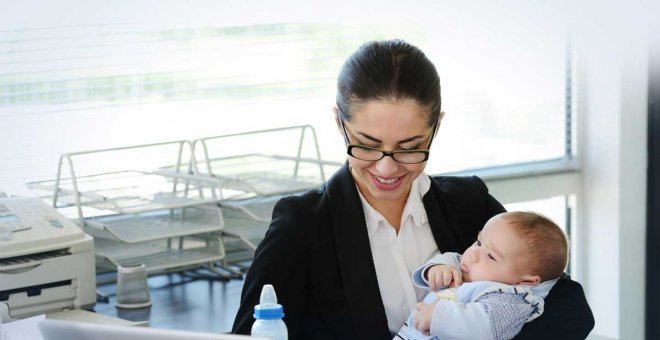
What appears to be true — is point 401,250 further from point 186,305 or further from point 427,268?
point 186,305

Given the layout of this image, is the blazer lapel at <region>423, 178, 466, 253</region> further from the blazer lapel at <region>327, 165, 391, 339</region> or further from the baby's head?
the blazer lapel at <region>327, 165, 391, 339</region>

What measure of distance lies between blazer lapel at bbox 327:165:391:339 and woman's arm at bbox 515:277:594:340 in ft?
0.92

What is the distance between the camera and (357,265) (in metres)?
2.10

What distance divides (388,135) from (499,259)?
36 centimetres

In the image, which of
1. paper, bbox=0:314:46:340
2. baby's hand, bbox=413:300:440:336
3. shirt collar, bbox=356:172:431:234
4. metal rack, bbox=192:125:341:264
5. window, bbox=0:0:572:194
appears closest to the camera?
baby's hand, bbox=413:300:440:336

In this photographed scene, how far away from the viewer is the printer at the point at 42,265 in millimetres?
2641

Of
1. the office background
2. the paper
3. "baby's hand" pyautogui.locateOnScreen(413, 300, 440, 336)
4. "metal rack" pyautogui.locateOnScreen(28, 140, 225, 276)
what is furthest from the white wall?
the paper

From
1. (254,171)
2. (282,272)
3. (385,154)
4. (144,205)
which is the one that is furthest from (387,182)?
(254,171)

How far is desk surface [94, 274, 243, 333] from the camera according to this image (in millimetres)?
2734

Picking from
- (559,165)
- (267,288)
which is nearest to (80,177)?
(267,288)

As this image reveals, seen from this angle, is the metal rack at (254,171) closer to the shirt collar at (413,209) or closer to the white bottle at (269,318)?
the shirt collar at (413,209)

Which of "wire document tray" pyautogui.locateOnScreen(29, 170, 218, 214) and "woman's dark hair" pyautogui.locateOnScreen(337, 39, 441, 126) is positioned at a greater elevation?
"woman's dark hair" pyautogui.locateOnScreen(337, 39, 441, 126)

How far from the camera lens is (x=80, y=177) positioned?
3246 mm

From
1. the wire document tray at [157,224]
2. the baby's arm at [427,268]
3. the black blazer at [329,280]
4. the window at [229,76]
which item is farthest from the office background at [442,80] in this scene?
the baby's arm at [427,268]
